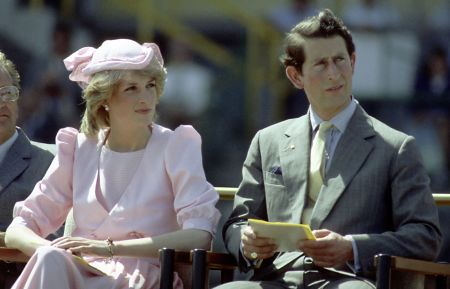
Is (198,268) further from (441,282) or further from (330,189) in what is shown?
(441,282)

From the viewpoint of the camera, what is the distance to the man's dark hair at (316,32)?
541 centimetres

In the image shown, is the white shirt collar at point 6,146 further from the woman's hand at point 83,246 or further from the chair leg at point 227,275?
the chair leg at point 227,275

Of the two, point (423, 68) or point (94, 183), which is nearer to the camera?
point (94, 183)

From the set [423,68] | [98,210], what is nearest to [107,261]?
[98,210]

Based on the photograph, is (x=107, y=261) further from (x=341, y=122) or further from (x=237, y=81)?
(x=237, y=81)

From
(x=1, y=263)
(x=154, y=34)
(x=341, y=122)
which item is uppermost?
(x=154, y=34)

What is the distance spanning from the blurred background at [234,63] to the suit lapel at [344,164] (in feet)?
25.0

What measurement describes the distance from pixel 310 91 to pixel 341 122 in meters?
0.15

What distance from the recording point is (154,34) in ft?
47.9

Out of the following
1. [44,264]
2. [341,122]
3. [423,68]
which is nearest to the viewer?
[44,264]

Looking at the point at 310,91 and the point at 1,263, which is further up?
the point at 310,91

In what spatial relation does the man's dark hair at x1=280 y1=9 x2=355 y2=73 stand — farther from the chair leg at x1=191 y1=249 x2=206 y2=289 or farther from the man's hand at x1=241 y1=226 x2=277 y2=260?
the chair leg at x1=191 y1=249 x2=206 y2=289

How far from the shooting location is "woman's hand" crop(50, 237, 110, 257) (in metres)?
5.28

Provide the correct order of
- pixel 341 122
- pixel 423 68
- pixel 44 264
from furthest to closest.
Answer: pixel 423 68
pixel 341 122
pixel 44 264
